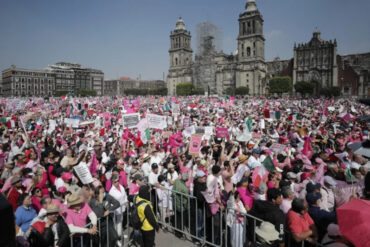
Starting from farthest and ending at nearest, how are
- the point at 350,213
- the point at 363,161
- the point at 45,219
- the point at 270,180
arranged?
the point at 363,161 → the point at 270,180 → the point at 45,219 → the point at 350,213

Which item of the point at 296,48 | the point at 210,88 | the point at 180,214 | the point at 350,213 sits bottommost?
the point at 180,214

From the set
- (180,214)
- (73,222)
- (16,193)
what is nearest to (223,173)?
(180,214)

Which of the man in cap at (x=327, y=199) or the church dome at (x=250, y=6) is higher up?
the church dome at (x=250, y=6)

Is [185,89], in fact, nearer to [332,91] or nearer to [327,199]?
[332,91]

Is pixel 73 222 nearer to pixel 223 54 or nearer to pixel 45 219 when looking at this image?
pixel 45 219

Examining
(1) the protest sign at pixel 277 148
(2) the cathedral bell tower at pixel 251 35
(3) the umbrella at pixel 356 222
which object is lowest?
(1) the protest sign at pixel 277 148

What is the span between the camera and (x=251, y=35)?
3285 inches

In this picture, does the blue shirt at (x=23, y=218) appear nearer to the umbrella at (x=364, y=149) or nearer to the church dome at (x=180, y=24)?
the umbrella at (x=364, y=149)

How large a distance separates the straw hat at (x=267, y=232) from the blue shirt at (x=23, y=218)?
3849mm

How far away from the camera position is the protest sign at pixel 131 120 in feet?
33.8

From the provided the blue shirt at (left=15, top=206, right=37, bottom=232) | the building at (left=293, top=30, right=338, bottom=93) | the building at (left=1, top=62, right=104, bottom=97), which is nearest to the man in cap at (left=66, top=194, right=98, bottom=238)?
the blue shirt at (left=15, top=206, right=37, bottom=232)

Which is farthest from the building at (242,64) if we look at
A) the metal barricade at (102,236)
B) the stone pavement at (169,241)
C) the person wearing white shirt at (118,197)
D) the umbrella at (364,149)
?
the metal barricade at (102,236)

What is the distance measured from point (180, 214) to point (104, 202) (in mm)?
1868

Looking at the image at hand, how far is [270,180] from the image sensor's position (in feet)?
18.5
